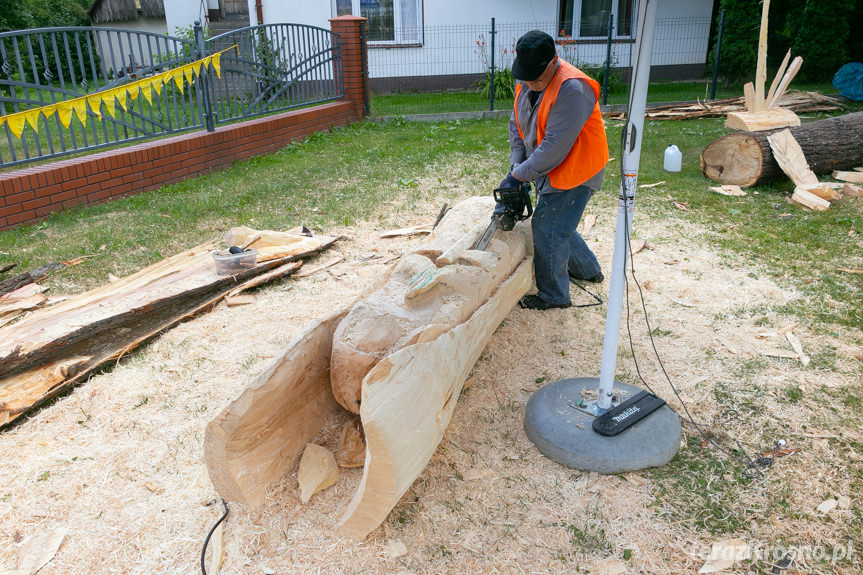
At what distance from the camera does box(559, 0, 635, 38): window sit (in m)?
14.3

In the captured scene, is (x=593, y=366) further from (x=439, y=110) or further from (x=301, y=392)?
(x=439, y=110)

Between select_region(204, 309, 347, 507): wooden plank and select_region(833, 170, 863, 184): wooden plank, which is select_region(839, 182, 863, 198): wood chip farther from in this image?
select_region(204, 309, 347, 507): wooden plank

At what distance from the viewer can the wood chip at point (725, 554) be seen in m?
2.23

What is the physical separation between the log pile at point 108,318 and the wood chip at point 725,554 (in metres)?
3.40

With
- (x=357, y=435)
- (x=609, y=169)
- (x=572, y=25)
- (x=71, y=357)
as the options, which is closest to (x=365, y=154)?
(x=609, y=169)

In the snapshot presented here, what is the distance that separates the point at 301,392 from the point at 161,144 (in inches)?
230

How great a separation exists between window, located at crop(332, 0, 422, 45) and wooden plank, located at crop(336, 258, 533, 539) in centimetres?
1312

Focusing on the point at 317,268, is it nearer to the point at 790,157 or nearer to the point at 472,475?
the point at 472,475

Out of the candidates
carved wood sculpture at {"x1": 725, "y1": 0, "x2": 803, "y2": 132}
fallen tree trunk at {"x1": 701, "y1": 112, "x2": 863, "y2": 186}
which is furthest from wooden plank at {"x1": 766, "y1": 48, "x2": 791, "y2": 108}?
fallen tree trunk at {"x1": 701, "y1": 112, "x2": 863, "y2": 186}

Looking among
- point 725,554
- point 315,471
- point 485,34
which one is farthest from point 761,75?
point 315,471

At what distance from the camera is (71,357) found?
3564 mm

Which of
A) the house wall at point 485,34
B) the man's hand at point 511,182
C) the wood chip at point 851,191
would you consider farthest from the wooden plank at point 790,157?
the house wall at point 485,34

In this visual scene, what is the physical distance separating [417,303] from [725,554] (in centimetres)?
165

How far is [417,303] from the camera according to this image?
2.85m
